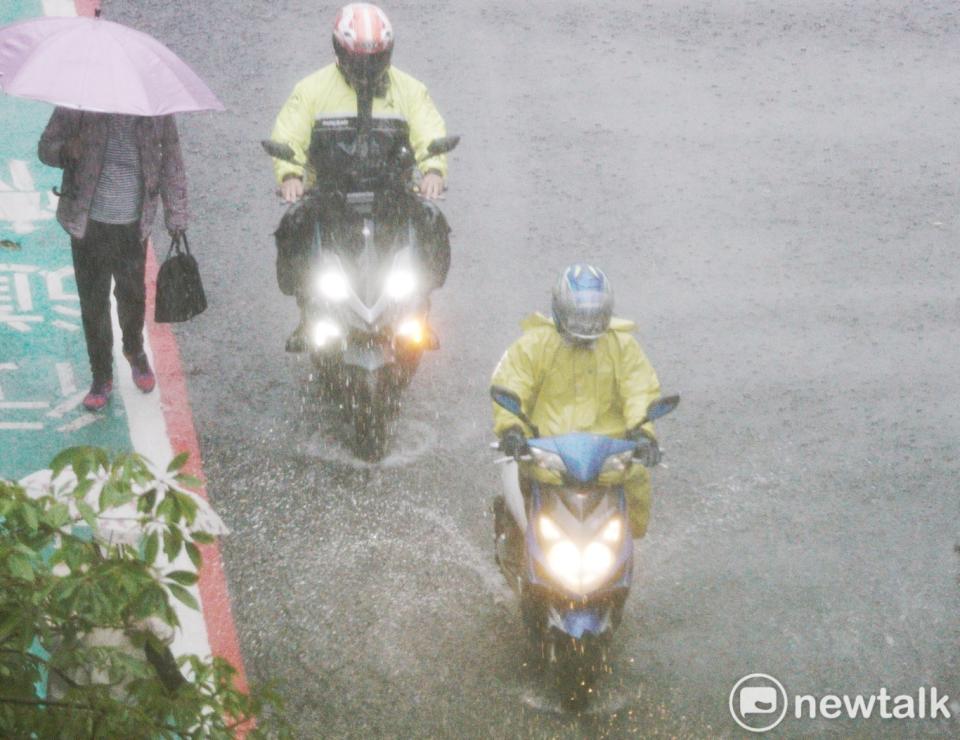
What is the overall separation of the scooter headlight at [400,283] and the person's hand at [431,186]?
470 mm

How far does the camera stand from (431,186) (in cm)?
→ 751

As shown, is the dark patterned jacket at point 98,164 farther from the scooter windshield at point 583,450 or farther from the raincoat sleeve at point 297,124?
the scooter windshield at point 583,450

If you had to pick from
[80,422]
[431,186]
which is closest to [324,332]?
[431,186]

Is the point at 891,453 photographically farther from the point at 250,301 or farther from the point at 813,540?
the point at 250,301

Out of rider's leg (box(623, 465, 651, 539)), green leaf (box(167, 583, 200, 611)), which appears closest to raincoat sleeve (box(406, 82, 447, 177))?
rider's leg (box(623, 465, 651, 539))

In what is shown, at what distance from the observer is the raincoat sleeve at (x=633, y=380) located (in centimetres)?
611

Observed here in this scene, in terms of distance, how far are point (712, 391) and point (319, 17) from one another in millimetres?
5873

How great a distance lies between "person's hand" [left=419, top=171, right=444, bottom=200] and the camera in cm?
749

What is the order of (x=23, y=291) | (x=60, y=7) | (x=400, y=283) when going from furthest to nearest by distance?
(x=60, y=7) → (x=23, y=291) → (x=400, y=283)

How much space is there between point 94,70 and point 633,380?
9.96 feet

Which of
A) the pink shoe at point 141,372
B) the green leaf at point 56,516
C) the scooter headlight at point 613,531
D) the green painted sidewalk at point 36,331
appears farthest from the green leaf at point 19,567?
the pink shoe at point 141,372

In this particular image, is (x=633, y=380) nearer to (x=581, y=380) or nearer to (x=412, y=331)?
(x=581, y=380)

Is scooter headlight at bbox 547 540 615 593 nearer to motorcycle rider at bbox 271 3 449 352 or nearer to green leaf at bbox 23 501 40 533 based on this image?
motorcycle rider at bbox 271 3 449 352

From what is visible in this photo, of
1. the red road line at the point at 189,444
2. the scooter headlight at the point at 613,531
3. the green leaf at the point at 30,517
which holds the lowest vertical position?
the red road line at the point at 189,444
